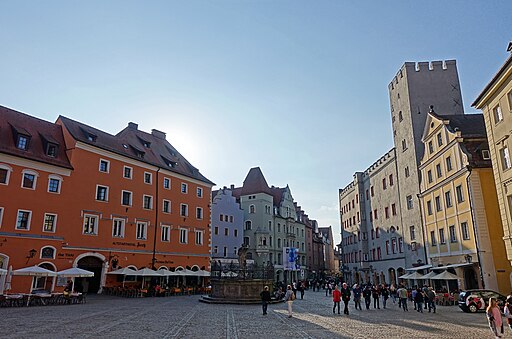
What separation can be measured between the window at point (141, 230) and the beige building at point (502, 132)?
30.5 metres

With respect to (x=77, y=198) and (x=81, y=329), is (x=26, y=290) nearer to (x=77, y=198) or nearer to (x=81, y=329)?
(x=77, y=198)

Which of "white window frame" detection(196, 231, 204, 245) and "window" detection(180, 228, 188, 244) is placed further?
"white window frame" detection(196, 231, 204, 245)

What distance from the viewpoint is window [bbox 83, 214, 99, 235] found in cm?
3369

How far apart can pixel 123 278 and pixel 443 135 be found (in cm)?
3112

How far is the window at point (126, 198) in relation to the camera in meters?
37.7

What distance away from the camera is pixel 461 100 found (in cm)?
4109

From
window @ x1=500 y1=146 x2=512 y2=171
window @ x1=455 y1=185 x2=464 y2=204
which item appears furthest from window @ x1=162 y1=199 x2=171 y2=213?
window @ x1=500 y1=146 x2=512 y2=171

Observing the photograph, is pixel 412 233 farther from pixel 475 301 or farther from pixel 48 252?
pixel 48 252

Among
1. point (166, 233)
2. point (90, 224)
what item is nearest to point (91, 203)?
point (90, 224)

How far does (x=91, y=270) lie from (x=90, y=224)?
4187mm

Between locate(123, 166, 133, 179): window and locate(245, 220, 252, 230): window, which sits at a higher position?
locate(123, 166, 133, 179): window

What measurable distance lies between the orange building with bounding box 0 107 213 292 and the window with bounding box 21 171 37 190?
7 centimetres

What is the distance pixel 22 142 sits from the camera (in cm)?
3091

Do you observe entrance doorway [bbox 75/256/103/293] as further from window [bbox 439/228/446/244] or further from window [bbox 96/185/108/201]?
window [bbox 439/228/446/244]
